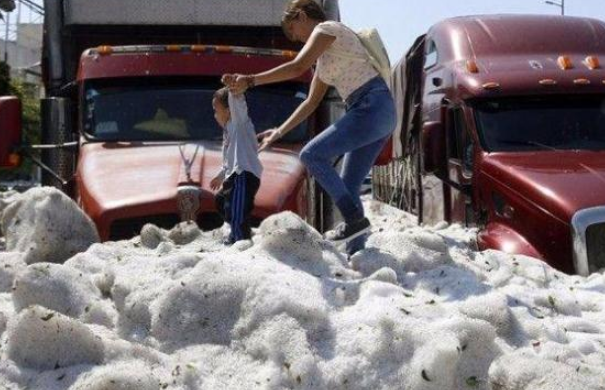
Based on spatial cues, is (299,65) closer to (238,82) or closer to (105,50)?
(238,82)

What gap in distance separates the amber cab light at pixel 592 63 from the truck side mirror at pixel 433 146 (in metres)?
1.55

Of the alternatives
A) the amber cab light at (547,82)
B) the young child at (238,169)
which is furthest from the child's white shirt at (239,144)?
the amber cab light at (547,82)

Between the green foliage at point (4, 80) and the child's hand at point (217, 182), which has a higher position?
the child's hand at point (217, 182)

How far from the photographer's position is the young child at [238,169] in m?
6.02

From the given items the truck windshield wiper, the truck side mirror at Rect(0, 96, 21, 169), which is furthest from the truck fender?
the truck side mirror at Rect(0, 96, 21, 169)

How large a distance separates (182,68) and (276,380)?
15.6 feet

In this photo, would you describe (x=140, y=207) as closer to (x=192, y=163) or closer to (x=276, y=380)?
(x=192, y=163)

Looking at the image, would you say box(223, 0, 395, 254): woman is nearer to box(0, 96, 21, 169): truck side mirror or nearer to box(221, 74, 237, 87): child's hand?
box(221, 74, 237, 87): child's hand

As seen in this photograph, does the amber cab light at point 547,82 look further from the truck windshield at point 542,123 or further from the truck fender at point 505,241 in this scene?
the truck fender at point 505,241

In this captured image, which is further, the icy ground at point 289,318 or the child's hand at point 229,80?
the child's hand at point 229,80

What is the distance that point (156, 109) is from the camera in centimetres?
825

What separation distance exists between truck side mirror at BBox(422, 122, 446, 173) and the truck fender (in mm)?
1317

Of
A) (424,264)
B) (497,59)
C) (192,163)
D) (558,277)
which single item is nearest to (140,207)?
(192,163)

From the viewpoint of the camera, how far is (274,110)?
8.27 metres
